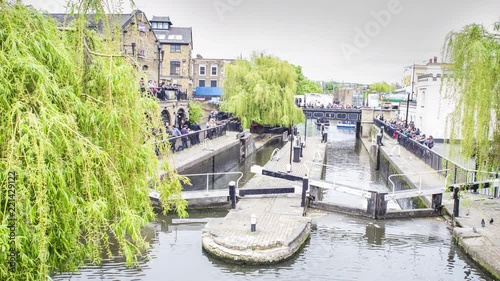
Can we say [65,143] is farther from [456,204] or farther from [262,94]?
[262,94]

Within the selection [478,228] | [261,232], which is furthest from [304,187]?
[478,228]

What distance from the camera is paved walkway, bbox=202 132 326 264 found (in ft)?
35.9

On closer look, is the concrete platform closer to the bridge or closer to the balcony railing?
the balcony railing

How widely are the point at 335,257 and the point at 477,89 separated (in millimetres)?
5599

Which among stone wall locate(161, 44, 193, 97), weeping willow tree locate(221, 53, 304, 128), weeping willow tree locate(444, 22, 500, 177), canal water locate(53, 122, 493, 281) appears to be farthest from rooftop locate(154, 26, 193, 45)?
weeping willow tree locate(444, 22, 500, 177)

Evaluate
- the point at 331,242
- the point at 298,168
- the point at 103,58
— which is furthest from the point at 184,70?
the point at 103,58

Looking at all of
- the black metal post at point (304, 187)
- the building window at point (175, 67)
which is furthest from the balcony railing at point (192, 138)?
the building window at point (175, 67)

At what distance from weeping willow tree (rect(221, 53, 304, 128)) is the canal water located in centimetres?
2277

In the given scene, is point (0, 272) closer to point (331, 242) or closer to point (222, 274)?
point (222, 274)

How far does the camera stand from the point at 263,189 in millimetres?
15617

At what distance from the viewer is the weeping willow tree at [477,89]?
30.0 ft

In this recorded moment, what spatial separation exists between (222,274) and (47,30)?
741 cm

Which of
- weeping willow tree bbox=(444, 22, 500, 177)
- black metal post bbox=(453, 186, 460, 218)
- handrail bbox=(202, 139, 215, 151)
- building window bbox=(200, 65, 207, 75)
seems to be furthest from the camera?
building window bbox=(200, 65, 207, 75)

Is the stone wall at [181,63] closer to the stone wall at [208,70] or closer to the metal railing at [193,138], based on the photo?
the stone wall at [208,70]
